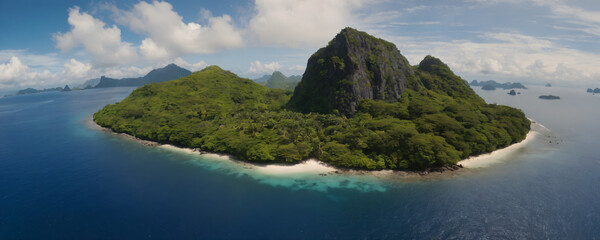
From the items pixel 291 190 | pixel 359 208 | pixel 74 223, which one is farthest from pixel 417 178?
pixel 74 223

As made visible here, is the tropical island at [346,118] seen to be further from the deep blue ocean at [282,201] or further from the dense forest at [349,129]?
the deep blue ocean at [282,201]

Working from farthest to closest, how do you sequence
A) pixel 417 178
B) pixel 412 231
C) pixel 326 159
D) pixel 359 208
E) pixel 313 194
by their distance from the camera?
pixel 326 159 → pixel 417 178 → pixel 313 194 → pixel 359 208 → pixel 412 231

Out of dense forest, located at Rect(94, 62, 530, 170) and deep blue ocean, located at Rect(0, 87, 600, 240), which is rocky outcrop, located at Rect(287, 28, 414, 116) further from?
deep blue ocean, located at Rect(0, 87, 600, 240)

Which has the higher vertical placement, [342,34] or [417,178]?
[342,34]

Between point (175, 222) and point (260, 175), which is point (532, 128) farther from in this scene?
point (175, 222)

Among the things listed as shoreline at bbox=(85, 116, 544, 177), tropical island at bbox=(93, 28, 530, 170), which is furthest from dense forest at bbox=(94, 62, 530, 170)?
shoreline at bbox=(85, 116, 544, 177)

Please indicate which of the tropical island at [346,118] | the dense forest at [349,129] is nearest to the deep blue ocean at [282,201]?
the dense forest at [349,129]
